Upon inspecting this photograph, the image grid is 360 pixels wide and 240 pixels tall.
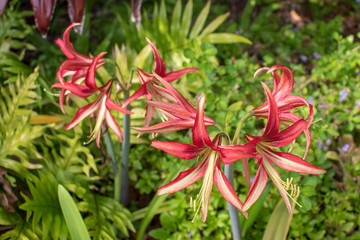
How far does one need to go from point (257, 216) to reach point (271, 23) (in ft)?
7.80

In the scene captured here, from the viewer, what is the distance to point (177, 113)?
1108mm

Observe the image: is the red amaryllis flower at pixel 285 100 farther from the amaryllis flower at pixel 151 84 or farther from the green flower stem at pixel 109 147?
the green flower stem at pixel 109 147

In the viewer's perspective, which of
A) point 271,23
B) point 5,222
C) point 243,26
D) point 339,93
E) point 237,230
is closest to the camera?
point 237,230

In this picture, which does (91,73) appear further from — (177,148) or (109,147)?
(109,147)

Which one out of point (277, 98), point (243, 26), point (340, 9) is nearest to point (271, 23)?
point (243, 26)

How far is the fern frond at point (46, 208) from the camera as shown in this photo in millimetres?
1589

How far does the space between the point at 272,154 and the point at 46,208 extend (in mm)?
1128

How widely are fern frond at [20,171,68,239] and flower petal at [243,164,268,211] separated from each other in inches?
38.9

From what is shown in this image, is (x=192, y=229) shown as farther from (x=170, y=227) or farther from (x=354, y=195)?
(x=354, y=195)

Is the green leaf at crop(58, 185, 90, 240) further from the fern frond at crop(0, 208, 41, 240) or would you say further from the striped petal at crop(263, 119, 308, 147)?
the striped petal at crop(263, 119, 308, 147)

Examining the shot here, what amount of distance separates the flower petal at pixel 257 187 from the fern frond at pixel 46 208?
0.99 metres

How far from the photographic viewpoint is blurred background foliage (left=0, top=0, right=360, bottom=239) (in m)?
1.76

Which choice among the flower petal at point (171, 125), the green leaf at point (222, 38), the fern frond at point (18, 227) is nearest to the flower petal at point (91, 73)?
the flower petal at point (171, 125)

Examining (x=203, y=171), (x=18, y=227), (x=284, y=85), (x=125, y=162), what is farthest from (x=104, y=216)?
(x=284, y=85)
